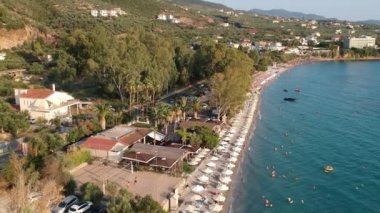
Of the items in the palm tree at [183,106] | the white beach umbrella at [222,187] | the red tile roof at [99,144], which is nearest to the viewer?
the white beach umbrella at [222,187]

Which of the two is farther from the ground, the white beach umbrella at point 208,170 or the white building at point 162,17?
the white building at point 162,17

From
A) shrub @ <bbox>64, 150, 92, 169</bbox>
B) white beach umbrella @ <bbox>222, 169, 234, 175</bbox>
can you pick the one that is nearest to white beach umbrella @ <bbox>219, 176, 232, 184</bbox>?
white beach umbrella @ <bbox>222, 169, 234, 175</bbox>

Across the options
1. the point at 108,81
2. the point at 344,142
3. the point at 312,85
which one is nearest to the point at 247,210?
the point at 344,142

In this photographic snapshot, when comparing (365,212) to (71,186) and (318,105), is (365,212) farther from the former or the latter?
(318,105)

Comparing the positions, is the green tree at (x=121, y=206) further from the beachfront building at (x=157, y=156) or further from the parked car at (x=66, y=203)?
the beachfront building at (x=157, y=156)

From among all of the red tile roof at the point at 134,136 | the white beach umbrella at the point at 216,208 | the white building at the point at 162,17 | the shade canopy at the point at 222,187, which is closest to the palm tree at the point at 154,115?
the red tile roof at the point at 134,136

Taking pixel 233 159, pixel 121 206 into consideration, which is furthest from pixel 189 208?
pixel 233 159

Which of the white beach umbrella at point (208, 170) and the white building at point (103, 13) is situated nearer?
the white beach umbrella at point (208, 170)
